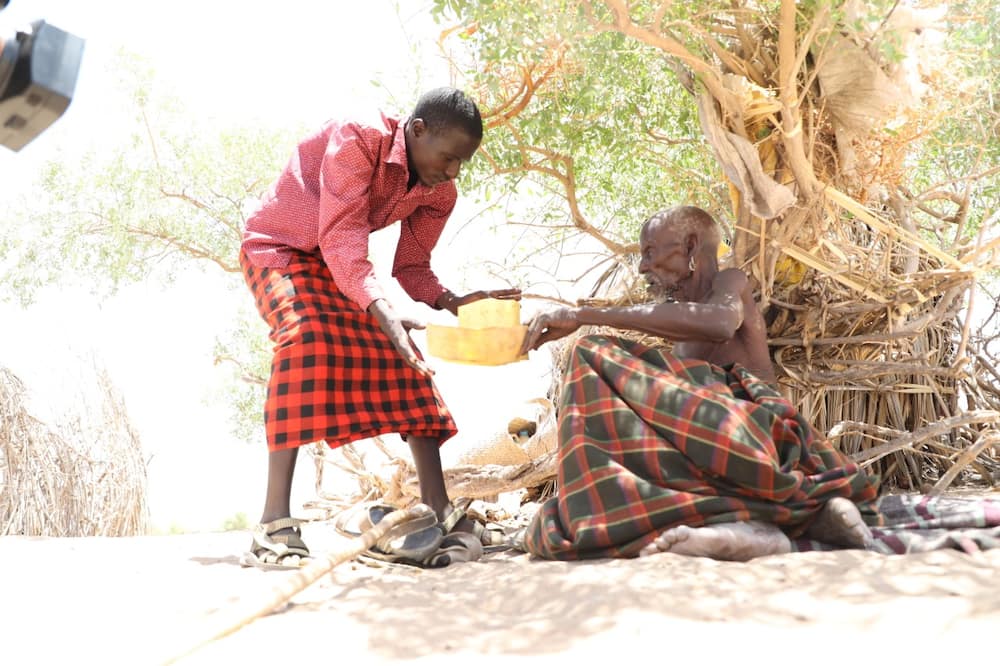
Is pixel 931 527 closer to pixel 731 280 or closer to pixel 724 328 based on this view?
pixel 724 328

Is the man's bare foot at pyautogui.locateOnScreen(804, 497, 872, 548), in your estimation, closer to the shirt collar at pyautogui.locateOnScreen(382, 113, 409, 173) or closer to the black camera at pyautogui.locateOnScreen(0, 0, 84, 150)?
the shirt collar at pyautogui.locateOnScreen(382, 113, 409, 173)

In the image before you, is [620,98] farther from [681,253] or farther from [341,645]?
[341,645]

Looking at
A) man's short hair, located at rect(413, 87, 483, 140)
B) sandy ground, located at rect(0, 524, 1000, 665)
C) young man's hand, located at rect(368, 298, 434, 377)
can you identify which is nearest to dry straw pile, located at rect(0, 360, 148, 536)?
sandy ground, located at rect(0, 524, 1000, 665)

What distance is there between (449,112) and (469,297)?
2.27ft

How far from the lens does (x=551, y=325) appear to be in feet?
9.69

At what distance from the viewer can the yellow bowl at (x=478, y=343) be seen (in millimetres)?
2904

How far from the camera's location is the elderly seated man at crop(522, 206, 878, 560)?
8.31 feet

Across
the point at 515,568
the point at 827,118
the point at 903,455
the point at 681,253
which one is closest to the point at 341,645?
the point at 515,568

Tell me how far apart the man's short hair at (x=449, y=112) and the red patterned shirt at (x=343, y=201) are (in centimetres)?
13

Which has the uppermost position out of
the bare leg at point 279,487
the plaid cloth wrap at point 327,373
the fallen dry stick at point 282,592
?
the plaid cloth wrap at point 327,373

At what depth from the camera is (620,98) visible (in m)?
4.53

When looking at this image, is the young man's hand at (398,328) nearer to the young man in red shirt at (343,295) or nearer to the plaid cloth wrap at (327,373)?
the young man in red shirt at (343,295)

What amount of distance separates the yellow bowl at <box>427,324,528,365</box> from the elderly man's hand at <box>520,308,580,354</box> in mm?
25

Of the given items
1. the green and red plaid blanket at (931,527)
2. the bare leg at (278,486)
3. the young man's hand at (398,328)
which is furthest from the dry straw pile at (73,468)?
the green and red plaid blanket at (931,527)
